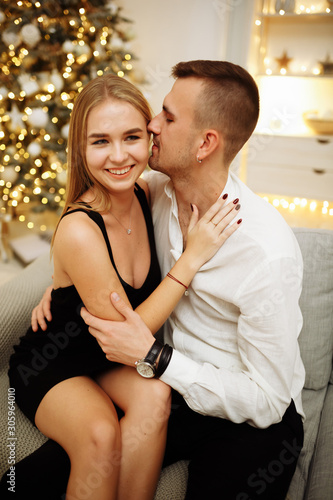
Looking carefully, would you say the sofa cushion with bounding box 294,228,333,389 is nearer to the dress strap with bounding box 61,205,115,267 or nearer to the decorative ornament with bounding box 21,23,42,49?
the dress strap with bounding box 61,205,115,267

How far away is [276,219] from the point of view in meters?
1.20

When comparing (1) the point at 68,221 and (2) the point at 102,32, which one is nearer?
(1) the point at 68,221

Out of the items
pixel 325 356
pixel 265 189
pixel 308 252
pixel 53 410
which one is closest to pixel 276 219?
pixel 308 252

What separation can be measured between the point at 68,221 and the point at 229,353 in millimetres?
618

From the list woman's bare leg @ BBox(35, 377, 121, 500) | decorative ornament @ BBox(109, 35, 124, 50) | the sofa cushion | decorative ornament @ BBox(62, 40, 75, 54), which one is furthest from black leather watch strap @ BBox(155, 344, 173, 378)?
decorative ornament @ BBox(109, 35, 124, 50)

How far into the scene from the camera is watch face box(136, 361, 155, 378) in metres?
1.09

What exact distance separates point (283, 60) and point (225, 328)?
3.39m

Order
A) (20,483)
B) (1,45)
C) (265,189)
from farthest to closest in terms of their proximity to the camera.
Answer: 1. (265,189)
2. (1,45)
3. (20,483)

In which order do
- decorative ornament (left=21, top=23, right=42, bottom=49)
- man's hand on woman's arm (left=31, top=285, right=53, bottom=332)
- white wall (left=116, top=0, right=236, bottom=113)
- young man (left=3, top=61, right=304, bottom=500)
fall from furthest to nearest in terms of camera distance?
1. white wall (left=116, top=0, right=236, bottom=113)
2. decorative ornament (left=21, top=23, right=42, bottom=49)
3. man's hand on woman's arm (left=31, top=285, right=53, bottom=332)
4. young man (left=3, top=61, right=304, bottom=500)

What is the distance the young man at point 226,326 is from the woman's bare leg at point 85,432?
134mm

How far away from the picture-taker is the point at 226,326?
1222 mm

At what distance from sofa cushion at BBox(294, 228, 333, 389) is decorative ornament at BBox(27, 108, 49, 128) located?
223 cm

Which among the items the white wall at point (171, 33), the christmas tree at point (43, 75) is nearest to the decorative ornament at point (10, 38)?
the christmas tree at point (43, 75)

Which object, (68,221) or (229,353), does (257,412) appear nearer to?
(229,353)
